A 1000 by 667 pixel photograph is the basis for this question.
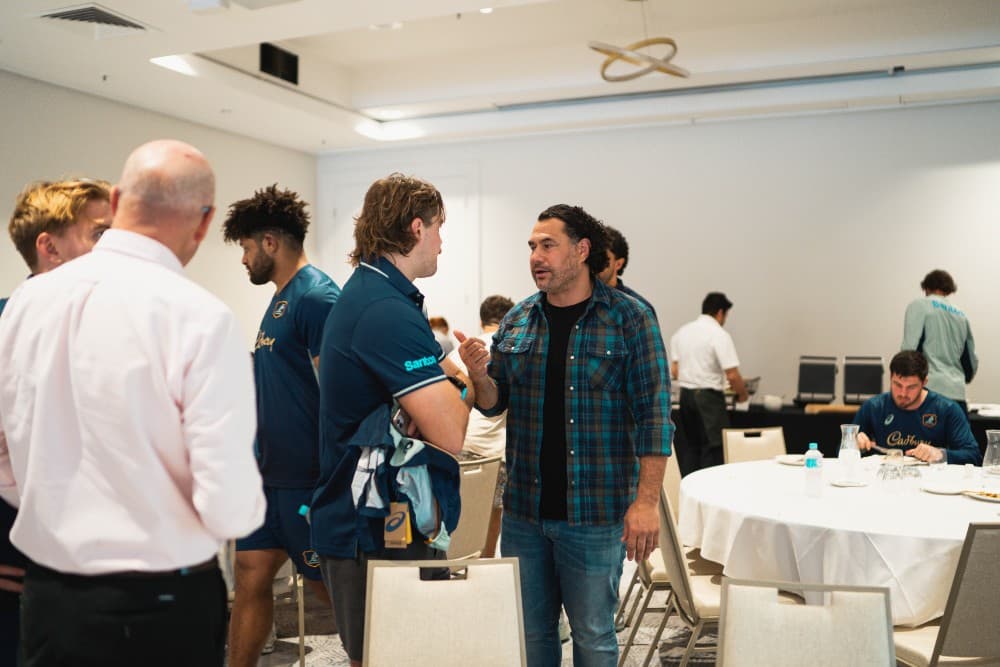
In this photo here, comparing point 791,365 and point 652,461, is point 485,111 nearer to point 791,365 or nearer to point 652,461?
point 791,365

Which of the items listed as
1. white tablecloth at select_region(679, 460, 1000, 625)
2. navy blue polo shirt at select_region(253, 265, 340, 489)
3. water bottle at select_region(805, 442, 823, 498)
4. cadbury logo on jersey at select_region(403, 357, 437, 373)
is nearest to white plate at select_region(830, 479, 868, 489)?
white tablecloth at select_region(679, 460, 1000, 625)

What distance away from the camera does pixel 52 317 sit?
1.41m

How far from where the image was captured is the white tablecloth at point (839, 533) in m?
2.85

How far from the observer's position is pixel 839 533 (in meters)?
2.92

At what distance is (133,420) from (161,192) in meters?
0.39

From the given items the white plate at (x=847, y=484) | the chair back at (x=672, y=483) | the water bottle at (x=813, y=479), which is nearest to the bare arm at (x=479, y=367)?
the water bottle at (x=813, y=479)

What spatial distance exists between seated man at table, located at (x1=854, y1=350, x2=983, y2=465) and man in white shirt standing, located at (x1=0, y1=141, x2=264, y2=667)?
12.1 ft

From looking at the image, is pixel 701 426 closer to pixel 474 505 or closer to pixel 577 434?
pixel 474 505

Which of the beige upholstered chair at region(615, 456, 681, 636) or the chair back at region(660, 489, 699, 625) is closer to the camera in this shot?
the chair back at region(660, 489, 699, 625)

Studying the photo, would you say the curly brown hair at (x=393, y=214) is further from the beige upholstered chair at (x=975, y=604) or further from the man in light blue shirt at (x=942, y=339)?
the man in light blue shirt at (x=942, y=339)

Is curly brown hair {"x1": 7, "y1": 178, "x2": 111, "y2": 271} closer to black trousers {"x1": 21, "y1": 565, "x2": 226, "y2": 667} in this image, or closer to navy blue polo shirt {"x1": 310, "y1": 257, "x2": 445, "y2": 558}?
navy blue polo shirt {"x1": 310, "y1": 257, "x2": 445, "y2": 558}

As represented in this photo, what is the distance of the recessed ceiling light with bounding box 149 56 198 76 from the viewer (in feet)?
19.9

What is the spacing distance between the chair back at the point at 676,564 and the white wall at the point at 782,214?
17.1 feet

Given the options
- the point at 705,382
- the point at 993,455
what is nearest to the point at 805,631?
the point at 993,455
